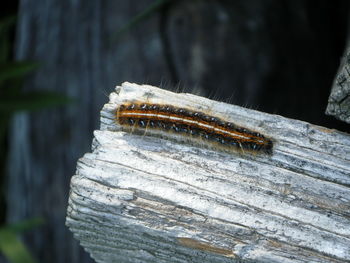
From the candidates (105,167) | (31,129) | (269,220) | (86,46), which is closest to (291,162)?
(269,220)

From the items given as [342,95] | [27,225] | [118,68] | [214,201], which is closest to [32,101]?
[118,68]

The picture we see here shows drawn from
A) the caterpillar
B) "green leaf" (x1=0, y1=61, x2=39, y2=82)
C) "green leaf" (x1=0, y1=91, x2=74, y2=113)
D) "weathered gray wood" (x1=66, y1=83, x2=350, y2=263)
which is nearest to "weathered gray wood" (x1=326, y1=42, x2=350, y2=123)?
"weathered gray wood" (x1=66, y1=83, x2=350, y2=263)

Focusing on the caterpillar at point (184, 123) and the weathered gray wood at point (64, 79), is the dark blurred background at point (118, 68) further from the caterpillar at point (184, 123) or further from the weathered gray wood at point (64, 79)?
the caterpillar at point (184, 123)

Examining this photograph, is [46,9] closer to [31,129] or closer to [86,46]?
[86,46]

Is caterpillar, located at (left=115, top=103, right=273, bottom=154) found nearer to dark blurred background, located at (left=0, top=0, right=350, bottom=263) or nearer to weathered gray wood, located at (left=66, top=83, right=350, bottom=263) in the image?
weathered gray wood, located at (left=66, top=83, right=350, bottom=263)

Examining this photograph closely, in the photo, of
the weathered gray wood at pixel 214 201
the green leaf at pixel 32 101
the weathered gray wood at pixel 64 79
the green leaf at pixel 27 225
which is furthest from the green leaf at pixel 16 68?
the weathered gray wood at pixel 214 201

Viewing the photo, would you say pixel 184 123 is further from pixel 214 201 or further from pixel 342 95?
pixel 342 95
